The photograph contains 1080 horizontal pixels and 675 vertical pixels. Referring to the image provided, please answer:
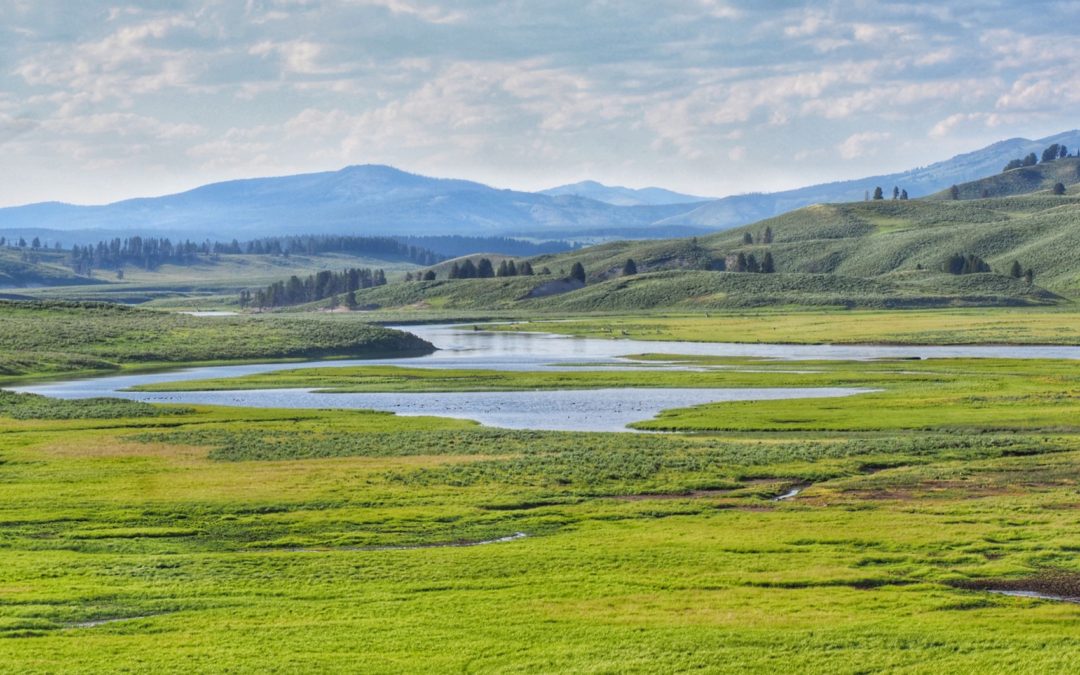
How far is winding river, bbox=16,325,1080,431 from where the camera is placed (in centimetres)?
8975

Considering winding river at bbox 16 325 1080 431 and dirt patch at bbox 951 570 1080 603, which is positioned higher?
dirt patch at bbox 951 570 1080 603

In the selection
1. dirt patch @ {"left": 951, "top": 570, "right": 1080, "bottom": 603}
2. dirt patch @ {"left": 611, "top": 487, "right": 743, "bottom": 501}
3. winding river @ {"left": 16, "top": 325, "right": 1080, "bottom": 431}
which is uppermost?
dirt patch @ {"left": 951, "top": 570, "right": 1080, "bottom": 603}

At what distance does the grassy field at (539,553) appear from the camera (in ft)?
102

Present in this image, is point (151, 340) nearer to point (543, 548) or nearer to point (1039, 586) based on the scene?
point (543, 548)

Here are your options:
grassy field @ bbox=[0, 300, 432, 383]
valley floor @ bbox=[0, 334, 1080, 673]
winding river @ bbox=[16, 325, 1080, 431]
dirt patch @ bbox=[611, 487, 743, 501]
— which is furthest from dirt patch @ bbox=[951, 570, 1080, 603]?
grassy field @ bbox=[0, 300, 432, 383]

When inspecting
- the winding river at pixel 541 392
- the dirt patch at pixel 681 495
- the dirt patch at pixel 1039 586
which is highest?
the dirt patch at pixel 1039 586

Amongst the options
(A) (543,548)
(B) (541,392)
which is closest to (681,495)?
(A) (543,548)

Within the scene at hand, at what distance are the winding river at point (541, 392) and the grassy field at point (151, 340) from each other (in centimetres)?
838

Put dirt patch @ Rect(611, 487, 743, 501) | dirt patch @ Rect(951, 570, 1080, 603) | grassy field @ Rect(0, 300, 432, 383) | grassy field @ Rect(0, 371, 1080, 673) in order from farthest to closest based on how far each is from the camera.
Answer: grassy field @ Rect(0, 300, 432, 383) → dirt patch @ Rect(611, 487, 743, 501) → dirt patch @ Rect(951, 570, 1080, 603) → grassy field @ Rect(0, 371, 1080, 673)

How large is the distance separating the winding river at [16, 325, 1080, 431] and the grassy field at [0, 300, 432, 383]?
8382 millimetres

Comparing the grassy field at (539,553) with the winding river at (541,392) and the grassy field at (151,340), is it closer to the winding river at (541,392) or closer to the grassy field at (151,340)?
the winding river at (541,392)

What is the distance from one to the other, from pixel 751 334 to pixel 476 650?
16199 cm

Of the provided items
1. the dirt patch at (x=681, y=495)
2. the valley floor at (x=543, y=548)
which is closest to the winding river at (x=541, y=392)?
the valley floor at (x=543, y=548)

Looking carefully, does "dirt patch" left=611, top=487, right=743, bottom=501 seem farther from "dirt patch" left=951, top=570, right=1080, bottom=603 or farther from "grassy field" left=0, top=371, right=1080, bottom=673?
"dirt patch" left=951, top=570, right=1080, bottom=603
